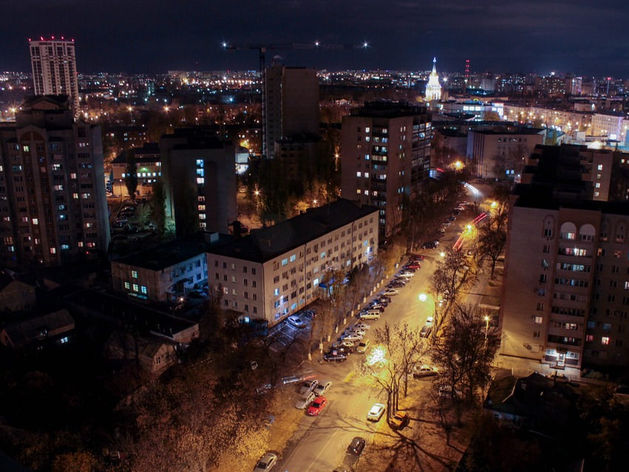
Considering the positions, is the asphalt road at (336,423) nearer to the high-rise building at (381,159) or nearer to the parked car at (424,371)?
the parked car at (424,371)

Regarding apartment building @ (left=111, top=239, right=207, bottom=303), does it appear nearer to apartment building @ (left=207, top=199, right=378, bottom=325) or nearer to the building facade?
apartment building @ (left=207, top=199, right=378, bottom=325)

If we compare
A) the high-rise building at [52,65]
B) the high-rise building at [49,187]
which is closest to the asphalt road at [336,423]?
the high-rise building at [49,187]

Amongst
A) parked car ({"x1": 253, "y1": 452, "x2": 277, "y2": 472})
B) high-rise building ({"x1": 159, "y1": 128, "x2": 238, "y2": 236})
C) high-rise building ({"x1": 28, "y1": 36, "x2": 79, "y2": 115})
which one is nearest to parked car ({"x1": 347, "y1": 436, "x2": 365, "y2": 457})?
parked car ({"x1": 253, "y1": 452, "x2": 277, "y2": 472})

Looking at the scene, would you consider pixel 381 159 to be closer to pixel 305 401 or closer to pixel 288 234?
pixel 288 234

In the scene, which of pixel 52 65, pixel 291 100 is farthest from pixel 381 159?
pixel 52 65

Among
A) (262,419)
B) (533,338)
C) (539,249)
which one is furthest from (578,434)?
(262,419)
